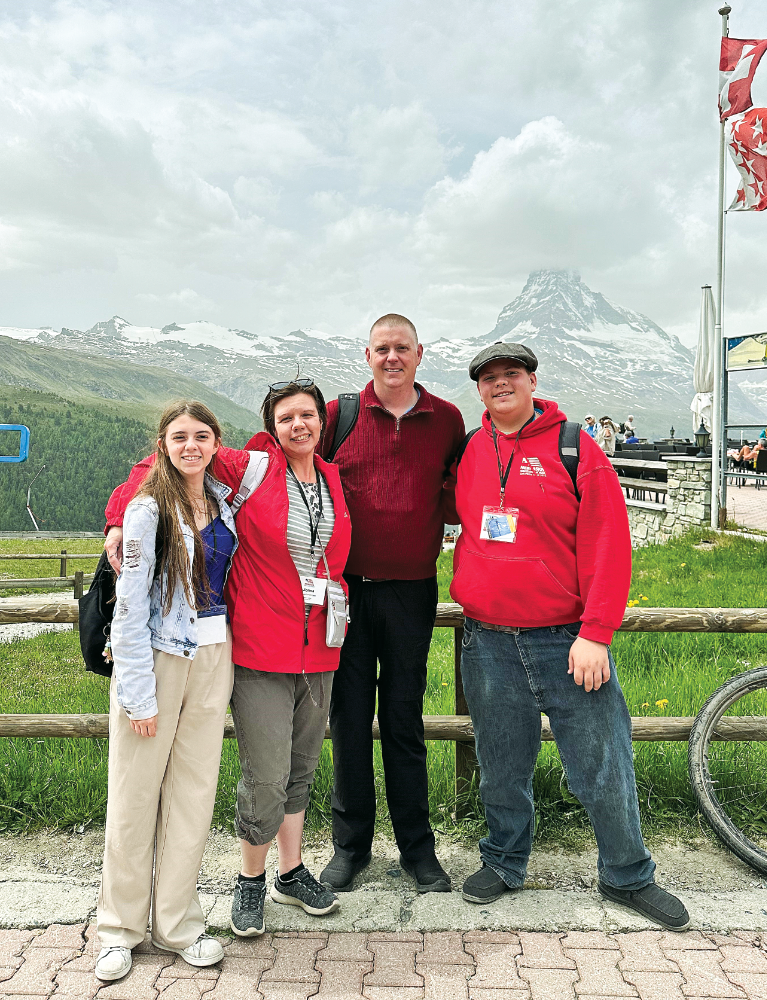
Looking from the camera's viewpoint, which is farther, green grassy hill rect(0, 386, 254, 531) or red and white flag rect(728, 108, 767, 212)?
green grassy hill rect(0, 386, 254, 531)

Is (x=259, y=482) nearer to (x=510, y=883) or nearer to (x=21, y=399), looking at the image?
(x=510, y=883)

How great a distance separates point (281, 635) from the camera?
263cm

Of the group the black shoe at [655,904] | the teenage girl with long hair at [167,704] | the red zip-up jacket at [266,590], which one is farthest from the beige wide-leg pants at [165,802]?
the black shoe at [655,904]

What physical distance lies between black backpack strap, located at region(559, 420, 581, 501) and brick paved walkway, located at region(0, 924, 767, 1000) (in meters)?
1.62

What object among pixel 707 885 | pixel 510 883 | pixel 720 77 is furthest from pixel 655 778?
pixel 720 77

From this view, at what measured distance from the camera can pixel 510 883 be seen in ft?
9.56

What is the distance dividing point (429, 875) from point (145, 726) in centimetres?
136

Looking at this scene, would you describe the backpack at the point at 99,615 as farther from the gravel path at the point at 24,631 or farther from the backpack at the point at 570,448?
the gravel path at the point at 24,631

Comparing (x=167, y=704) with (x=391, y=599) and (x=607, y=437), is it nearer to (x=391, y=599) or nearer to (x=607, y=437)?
(x=391, y=599)

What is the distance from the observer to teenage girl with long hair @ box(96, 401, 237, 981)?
242 centimetres

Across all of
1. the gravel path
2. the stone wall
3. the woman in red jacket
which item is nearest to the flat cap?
the woman in red jacket

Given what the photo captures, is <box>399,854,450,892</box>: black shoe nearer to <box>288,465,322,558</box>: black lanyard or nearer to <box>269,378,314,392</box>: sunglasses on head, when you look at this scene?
<box>288,465,322,558</box>: black lanyard

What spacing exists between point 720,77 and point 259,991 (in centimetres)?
1576

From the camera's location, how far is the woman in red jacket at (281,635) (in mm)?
2633
